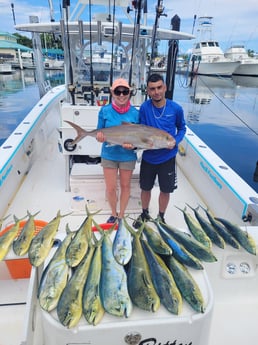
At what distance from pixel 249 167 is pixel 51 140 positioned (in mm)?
5228

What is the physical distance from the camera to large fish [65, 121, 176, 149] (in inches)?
82.7

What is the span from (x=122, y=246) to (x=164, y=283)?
30cm

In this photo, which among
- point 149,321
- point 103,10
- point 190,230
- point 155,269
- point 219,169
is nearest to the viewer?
point 149,321

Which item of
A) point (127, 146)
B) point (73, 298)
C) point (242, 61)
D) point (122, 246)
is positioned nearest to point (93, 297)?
point (73, 298)

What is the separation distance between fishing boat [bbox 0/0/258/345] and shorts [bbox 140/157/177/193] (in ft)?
1.22

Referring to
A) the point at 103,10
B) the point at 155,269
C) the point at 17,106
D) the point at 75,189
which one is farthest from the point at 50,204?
the point at 17,106

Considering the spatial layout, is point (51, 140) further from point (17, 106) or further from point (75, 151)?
point (17, 106)

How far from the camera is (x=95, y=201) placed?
3.07m

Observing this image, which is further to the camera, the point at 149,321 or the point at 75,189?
the point at 75,189

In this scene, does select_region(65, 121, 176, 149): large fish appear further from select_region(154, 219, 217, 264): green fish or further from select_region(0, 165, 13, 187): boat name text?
select_region(0, 165, 13, 187): boat name text

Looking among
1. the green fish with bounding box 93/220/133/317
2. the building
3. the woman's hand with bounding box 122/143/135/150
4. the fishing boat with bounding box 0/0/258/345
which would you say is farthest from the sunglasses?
the building

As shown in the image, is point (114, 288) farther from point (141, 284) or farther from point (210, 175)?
point (210, 175)

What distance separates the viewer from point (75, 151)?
315 cm

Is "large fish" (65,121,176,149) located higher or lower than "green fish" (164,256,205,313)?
higher
